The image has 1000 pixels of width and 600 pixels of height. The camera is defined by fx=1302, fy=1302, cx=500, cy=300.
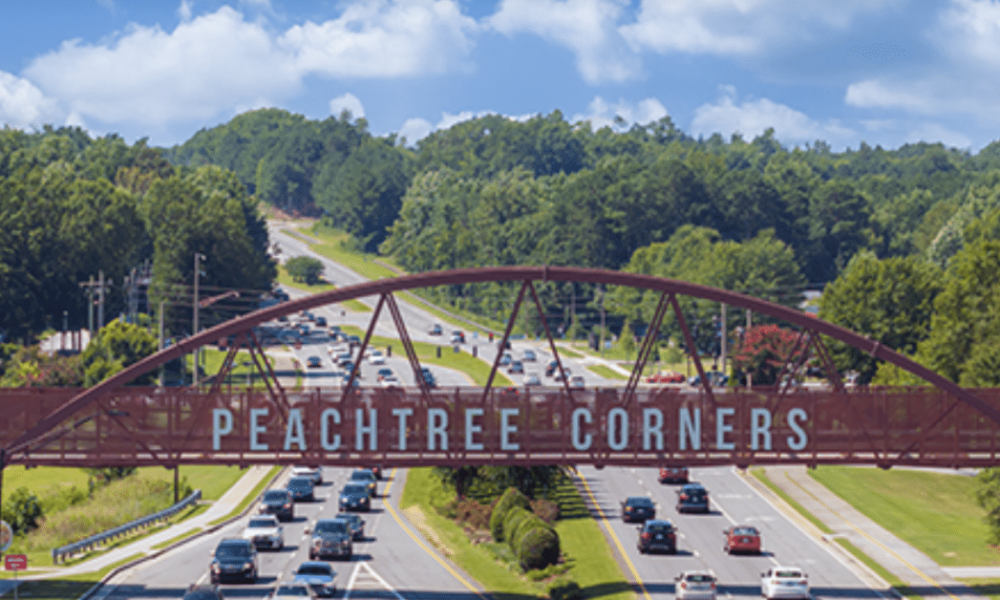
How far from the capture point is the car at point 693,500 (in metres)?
77.2

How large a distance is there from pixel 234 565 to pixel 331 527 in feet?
24.8

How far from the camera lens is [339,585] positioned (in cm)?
5531

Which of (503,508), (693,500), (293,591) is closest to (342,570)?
(293,591)

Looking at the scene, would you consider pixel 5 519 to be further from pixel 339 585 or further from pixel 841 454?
pixel 841 454

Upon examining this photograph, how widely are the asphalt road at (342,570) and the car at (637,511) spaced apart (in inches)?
484

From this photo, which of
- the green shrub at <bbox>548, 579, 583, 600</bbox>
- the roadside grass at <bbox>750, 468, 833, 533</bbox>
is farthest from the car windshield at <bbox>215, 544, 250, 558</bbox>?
the roadside grass at <bbox>750, 468, 833, 533</bbox>

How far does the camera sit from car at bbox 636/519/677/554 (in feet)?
208

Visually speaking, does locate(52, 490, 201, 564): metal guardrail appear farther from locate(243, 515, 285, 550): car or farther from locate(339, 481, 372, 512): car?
locate(339, 481, 372, 512): car

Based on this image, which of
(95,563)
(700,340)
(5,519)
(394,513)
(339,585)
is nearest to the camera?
(339,585)

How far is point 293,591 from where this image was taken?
163 ft

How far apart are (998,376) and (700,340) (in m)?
82.5

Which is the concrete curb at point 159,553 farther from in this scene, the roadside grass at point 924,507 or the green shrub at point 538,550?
the roadside grass at point 924,507

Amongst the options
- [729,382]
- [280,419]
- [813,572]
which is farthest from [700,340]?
[280,419]

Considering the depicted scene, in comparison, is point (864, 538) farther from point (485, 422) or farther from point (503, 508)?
point (485, 422)
